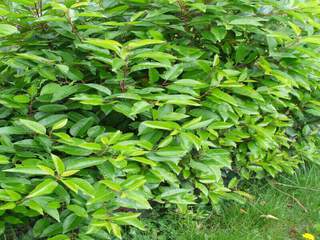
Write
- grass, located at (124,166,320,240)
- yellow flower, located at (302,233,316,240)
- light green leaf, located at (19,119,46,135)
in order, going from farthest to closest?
yellow flower, located at (302,233,316,240)
grass, located at (124,166,320,240)
light green leaf, located at (19,119,46,135)

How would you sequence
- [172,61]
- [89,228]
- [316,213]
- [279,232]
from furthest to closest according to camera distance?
1. [316,213]
2. [279,232]
3. [172,61]
4. [89,228]

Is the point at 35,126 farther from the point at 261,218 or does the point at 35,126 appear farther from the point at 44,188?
the point at 261,218

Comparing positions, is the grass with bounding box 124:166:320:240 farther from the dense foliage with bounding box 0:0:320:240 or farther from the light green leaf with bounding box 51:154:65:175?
the light green leaf with bounding box 51:154:65:175

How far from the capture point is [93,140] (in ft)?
7.18

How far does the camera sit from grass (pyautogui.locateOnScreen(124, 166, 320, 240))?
2656 mm

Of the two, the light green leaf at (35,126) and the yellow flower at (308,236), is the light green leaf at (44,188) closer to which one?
the light green leaf at (35,126)

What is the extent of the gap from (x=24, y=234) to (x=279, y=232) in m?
1.55

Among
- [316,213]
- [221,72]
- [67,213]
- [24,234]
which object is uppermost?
[221,72]

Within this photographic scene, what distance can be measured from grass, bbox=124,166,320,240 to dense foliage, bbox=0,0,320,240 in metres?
0.17

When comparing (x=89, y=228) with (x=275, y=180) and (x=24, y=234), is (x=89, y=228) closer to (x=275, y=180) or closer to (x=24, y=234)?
(x=24, y=234)

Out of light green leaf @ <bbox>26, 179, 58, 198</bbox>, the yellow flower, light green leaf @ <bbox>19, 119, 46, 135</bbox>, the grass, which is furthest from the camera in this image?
the yellow flower

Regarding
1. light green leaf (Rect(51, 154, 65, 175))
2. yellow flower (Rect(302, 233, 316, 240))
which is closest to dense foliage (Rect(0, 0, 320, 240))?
light green leaf (Rect(51, 154, 65, 175))

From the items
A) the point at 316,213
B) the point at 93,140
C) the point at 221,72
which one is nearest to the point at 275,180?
the point at 316,213

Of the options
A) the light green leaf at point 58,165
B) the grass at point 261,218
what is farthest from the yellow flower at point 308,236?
the light green leaf at point 58,165
